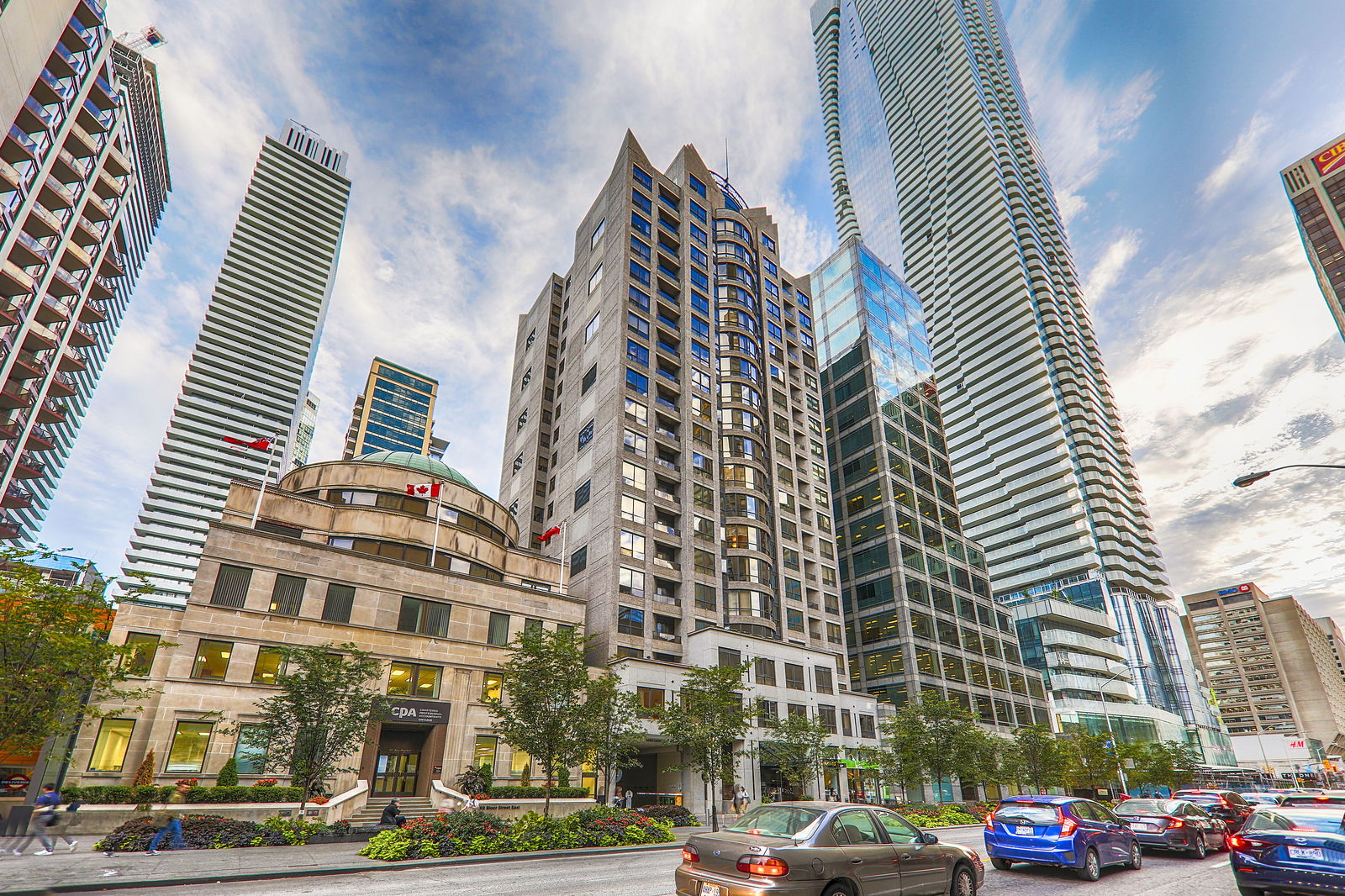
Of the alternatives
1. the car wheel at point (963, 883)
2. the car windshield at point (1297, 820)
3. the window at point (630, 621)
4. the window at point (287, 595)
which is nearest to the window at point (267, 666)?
the window at point (287, 595)

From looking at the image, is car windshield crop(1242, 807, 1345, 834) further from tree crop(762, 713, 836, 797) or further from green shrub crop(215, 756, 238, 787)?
green shrub crop(215, 756, 238, 787)

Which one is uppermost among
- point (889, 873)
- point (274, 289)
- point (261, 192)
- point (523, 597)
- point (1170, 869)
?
point (261, 192)

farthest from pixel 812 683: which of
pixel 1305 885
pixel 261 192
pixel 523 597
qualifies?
pixel 261 192

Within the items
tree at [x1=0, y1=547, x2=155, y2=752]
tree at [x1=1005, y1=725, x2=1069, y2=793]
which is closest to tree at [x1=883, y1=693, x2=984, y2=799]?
tree at [x1=1005, y1=725, x2=1069, y2=793]

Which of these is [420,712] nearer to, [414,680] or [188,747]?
[414,680]

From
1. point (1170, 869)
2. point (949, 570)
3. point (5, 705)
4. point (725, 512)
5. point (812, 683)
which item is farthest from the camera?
point (949, 570)

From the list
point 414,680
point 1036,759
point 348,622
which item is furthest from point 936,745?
point 348,622

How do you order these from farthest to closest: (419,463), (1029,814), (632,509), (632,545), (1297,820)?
1. (632,509)
2. (632,545)
3. (419,463)
4. (1029,814)
5. (1297,820)

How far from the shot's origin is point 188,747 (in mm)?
30172

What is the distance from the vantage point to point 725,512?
6247 cm

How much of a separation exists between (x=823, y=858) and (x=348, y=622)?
115ft

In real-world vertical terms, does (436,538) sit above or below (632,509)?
below

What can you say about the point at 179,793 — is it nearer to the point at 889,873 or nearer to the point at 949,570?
the point at 889,873

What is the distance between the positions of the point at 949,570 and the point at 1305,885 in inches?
3027
